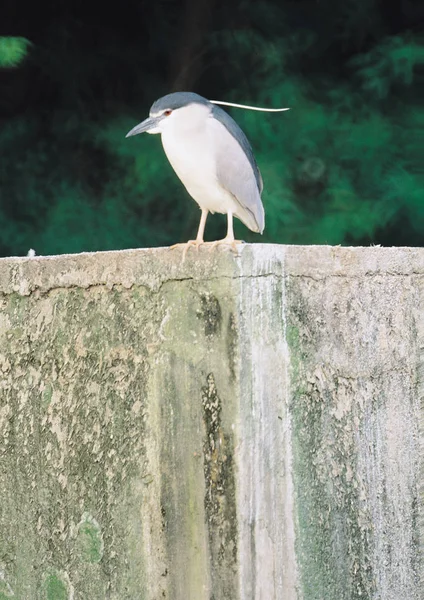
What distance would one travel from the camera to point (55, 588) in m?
3.02

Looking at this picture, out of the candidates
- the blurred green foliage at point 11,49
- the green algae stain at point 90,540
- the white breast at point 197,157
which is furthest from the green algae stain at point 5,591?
the blurred green foliage at point 11,49

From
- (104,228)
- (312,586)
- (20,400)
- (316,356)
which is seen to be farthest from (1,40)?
(312,586)

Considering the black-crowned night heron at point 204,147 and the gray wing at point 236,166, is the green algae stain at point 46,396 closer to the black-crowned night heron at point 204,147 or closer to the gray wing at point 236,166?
the black-crowned night heron at point 204,147

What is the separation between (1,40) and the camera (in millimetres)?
5641

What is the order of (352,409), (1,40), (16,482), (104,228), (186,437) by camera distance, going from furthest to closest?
(104,228), (1,40), (16,482), (352,409), (186,437)

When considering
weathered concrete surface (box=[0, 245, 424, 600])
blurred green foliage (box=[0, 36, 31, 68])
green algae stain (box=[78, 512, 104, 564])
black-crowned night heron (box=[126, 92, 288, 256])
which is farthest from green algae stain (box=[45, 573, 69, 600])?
blurred green foliage (box=[0, 36, 31, 68])

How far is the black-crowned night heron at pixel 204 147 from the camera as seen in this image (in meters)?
3.34

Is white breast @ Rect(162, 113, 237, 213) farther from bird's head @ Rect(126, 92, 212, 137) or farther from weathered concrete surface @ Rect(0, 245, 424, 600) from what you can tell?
weathered concrete surface @ Rect(0, 245, 424, 600)

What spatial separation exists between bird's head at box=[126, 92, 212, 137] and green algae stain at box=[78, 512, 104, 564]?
4.19ft

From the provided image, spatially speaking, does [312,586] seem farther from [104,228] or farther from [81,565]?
[104,228]

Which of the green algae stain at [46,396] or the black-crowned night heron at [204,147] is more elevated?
the black-crowned night heron at [204,147]

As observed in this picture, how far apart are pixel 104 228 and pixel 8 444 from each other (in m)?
3.31

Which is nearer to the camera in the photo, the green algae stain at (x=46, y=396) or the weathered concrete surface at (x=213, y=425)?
the weathered concrete surface at (x=213, y=425)

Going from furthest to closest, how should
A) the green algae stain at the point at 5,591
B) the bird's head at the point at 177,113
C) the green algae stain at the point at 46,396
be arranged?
the bird's head at the point at 177,113, the green algae stain at the point at 5,591, the green algae stain at the point at 46,396
